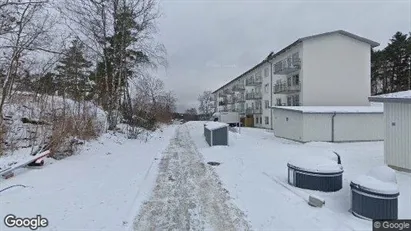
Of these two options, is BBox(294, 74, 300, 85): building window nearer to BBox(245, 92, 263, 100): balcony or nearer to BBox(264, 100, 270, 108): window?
BBox(264, 100, 270, 108): window

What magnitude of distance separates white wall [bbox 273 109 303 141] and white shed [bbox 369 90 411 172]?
12.7 meters

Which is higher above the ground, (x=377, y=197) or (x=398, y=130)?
(x=398, y=130)

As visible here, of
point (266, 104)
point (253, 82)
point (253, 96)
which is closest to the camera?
point (266, 104)

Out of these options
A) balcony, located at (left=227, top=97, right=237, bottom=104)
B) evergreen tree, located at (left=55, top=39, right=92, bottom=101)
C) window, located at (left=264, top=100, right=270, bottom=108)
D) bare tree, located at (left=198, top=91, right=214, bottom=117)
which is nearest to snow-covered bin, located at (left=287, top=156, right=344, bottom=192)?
evergreen tree, located at (left=55, top=39, right=92, bottom=101)

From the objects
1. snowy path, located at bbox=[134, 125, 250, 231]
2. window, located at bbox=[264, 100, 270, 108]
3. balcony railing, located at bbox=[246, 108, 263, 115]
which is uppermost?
window, located at bbox=[264, 100, 270, 108]

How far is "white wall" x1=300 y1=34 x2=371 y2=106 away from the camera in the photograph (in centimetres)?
3409

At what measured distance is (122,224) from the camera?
5707 mm

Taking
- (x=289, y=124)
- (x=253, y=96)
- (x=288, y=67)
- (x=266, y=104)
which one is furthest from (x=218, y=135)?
(x=253, y=96)

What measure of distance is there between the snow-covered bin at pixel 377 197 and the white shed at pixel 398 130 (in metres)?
5.13

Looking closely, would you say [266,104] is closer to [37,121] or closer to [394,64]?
[394,64]

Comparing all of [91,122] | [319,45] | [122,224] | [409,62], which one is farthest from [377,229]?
[409,62]

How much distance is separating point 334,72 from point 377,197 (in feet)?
102

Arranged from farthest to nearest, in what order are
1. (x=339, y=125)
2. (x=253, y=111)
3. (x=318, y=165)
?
(x=253, y=111)
(x=339, y=125)
(x=318, y=165)

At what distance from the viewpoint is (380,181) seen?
6223 mm
